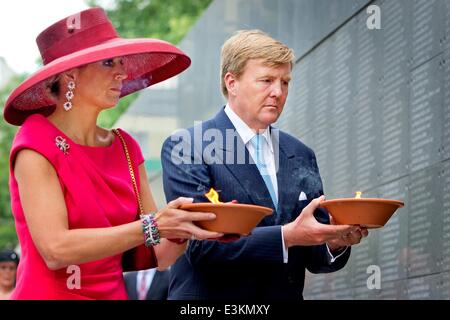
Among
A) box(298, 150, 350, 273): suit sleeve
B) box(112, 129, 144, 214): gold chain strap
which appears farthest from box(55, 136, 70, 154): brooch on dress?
box(298, 150, 350, 273): suit sleeve

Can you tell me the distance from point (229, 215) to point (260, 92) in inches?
32.0

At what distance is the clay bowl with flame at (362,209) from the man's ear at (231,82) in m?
0.78

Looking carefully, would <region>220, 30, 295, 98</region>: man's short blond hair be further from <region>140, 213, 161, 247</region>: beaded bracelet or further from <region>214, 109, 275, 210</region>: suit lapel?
<region>140, 213, 161, 247</region>: beaded bracelet

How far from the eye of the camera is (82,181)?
Result: 129 inches

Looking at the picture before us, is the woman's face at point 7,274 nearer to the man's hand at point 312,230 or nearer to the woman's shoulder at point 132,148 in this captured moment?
the woman's shoulder at point 132,148

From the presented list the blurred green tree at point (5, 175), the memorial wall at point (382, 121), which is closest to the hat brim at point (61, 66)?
the memorial wall at point (382, 121)

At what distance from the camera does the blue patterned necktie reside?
389 centimetres

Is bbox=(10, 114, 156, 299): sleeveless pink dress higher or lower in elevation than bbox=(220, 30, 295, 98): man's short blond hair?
lower

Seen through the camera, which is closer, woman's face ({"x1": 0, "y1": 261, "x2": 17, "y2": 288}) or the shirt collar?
the shirt collar

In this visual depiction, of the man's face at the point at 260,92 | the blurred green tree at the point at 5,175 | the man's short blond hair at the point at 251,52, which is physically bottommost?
the man's face at the point at 260,92

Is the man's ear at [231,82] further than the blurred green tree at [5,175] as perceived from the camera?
No

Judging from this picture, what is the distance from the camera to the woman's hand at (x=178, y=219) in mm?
3191
